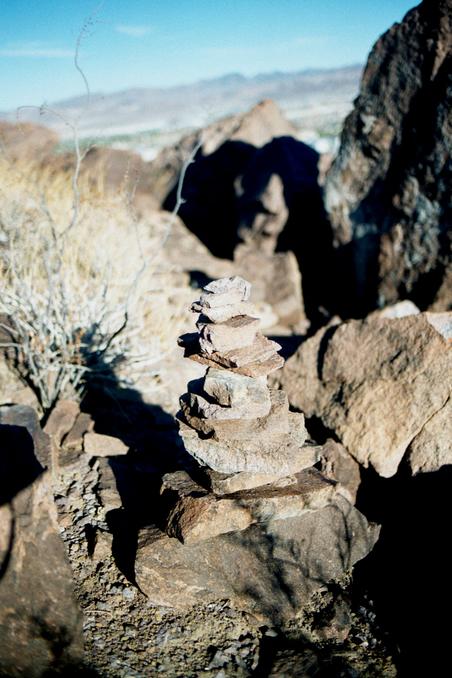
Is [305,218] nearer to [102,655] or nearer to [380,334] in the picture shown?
[380,334]

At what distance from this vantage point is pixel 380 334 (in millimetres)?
4242

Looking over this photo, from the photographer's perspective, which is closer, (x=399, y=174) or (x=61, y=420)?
(x=61, y=420)

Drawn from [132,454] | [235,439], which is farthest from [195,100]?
[235,439]

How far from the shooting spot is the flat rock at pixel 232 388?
302cm

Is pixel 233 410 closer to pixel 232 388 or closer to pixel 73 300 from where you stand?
pixel 232 388

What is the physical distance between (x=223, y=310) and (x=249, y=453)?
33.7 inches

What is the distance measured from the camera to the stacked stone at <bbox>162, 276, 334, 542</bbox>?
292 cm

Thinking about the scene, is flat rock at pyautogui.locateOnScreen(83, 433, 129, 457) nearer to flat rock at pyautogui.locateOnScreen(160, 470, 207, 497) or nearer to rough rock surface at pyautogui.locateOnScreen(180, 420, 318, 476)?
flat rock at pyautogui.locateOnScreen(160, 470, 207, 497)

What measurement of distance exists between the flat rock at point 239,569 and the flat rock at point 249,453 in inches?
13.0

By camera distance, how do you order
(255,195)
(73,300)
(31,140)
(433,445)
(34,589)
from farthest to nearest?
(31,140)
(255,195)
(73,300)
(433,445)
(34,589)

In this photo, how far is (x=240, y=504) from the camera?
9.59 feet

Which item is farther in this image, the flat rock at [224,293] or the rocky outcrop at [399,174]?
the rocky outcrop at [399,174]

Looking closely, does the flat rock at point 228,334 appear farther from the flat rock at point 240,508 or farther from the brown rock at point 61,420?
the brown rock at point 61,420

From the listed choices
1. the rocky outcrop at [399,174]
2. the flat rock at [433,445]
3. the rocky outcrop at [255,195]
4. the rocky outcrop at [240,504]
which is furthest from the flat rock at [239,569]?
the rocky outcrop at [255,195]
